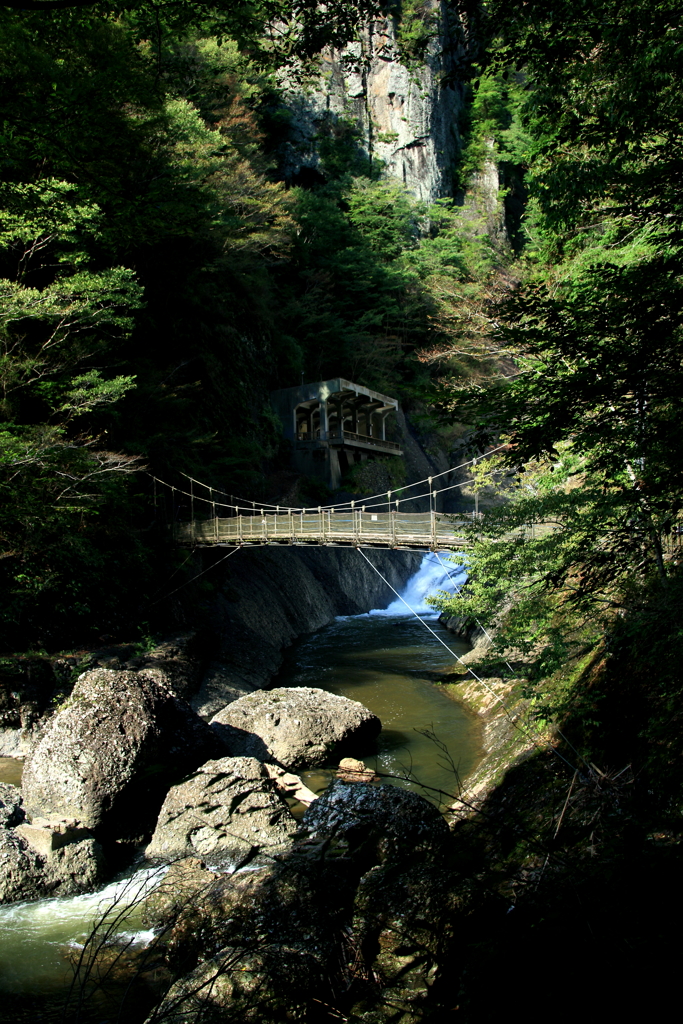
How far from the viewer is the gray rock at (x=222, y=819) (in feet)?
18.0

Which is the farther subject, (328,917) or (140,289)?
(140,289)

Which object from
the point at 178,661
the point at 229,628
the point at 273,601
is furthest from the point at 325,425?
the point at 178,661

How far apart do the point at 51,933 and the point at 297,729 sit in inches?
136

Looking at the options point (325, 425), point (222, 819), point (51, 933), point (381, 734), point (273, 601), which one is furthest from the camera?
point (325, 425)

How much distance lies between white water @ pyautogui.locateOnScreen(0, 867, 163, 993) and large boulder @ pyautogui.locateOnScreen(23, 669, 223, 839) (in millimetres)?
811

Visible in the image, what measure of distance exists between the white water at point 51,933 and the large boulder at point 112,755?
0.81 metres

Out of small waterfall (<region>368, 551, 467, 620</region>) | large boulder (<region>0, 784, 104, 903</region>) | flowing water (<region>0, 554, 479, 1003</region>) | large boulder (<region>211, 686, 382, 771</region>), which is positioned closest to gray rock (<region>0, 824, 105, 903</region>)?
large boulder (<region>0, 784, 104, 903</region>)

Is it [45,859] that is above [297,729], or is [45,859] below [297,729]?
below

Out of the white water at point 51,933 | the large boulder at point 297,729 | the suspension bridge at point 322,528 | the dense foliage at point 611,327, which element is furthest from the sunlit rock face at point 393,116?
the white water at point 51,933

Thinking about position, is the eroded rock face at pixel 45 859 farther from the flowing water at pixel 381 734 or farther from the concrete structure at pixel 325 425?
the concrete structure at pixel 325 425

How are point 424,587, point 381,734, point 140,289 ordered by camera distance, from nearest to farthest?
1. point 381,734
2. point 140,289
3. point 424,587

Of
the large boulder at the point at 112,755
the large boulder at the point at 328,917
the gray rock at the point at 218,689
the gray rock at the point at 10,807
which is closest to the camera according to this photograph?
the large boulder at the point at 328,917

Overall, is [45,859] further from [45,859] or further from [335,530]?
[335,530]

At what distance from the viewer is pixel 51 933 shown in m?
4.71
